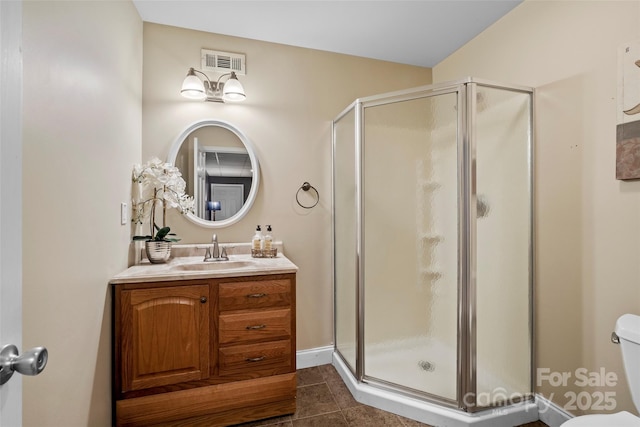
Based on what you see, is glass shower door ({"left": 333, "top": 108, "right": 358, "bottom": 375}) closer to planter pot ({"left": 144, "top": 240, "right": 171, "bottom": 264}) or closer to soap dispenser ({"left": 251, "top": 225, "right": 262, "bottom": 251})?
soap dispenser ({"left": 251, "top": 225, "right": 262, "bottom": 251})

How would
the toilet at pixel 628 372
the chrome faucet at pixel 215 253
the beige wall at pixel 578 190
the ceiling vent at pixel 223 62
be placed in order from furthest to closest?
1. the ceiling vent at pixel 223 62
2. the chrome faucet at pixel 215 253
3. the beige wall at pixel 578 190
4. the toilet at pixel 628 372

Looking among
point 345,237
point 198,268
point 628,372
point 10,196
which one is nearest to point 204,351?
point 198,268

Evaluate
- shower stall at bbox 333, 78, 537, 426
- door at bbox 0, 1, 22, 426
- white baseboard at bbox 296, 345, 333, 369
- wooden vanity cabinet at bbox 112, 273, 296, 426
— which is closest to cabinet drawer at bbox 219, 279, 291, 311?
wooden vanity cabinet at bbox 112, 273, 296, 426

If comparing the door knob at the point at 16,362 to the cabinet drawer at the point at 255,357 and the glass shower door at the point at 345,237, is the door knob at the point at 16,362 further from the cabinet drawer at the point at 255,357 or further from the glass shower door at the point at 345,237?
the glass shower door at the point at 345,237

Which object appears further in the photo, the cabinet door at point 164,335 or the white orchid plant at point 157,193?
the white orchid plant at point 157,193

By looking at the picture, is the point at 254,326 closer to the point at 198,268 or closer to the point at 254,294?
the point at 254,294

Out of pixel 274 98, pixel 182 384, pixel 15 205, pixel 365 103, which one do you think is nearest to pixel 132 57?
pixel 274 98

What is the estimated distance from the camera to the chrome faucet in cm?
207

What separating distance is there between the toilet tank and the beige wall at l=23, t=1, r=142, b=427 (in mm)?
2081

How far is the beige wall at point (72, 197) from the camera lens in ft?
2.85

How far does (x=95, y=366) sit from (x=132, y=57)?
1.71 metres

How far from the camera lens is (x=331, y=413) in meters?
1.82

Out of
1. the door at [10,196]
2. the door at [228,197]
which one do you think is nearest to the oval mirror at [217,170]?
the door at [228,197]

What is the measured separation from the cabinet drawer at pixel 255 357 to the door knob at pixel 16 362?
1.21 meters
